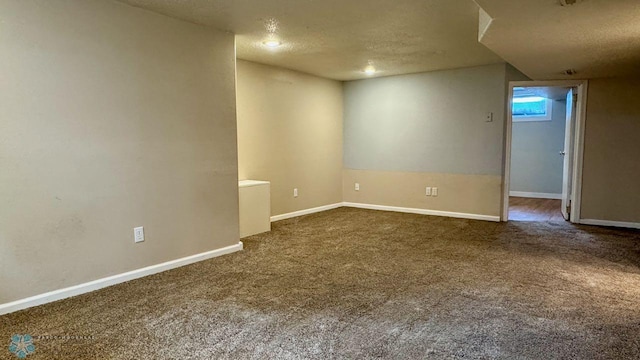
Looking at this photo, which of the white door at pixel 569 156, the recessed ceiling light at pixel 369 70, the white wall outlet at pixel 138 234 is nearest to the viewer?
the white wall outlet at pixel 138 234

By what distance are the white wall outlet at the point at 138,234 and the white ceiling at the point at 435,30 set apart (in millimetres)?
1804

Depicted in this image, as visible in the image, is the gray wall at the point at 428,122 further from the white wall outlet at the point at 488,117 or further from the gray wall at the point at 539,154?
the gray wall at the point at 539,154

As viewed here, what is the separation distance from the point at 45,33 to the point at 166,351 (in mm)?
2261

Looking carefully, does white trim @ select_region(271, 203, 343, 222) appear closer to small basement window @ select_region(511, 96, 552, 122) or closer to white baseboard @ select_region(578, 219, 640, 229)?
white baseboard @ select_region(578, 219, 640, 229)

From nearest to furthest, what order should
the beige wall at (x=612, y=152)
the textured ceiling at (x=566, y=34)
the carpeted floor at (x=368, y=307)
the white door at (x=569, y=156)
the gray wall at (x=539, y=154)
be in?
the carpeted floor at (x=368, y=307) → the textured ceiling at (x=566, y=34) → the beige wall at (x=612, y=152) → the white door at (x=569, y=156) → the gray wall at (x=539, y=154)

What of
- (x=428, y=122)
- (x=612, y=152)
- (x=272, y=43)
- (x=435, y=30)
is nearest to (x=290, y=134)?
(x=272, y=43)

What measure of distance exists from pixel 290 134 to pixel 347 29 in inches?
92.1

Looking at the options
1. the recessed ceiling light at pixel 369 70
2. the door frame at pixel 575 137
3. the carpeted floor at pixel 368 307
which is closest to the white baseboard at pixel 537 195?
the door frame at pixel 575 137

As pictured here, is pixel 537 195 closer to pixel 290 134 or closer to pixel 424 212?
pixel 424 212

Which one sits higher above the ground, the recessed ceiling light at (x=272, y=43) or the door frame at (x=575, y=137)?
the recessed ceiling light at (x=272, y=43)

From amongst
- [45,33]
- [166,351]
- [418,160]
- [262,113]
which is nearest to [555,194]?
[418,160]

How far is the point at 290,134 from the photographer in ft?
19.0

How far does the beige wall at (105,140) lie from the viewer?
2.55 meters

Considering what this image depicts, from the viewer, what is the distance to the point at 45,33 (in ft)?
8.62
